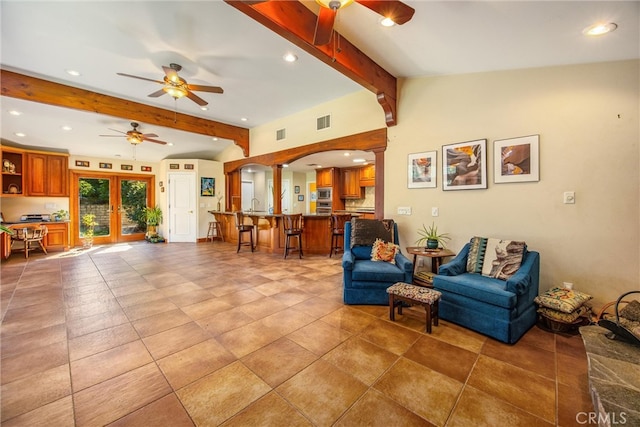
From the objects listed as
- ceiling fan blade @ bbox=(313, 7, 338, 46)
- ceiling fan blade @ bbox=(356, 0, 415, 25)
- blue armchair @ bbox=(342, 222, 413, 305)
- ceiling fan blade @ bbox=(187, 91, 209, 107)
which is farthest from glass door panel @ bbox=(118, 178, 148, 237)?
ceiling fan blade @ bbox=(356, 0, 415, 25)

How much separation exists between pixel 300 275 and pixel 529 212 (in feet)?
10.6

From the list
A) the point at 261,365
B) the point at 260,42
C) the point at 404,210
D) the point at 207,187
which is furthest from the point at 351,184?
the point at 261,365

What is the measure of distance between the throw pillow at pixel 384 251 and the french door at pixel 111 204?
26.5 ft

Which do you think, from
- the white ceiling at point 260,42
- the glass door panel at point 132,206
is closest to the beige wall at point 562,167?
the white ceiling at point 260,42

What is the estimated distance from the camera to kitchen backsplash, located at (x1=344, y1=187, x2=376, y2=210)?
873 centimetres

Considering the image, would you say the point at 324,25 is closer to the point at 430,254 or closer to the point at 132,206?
the point at 430,254

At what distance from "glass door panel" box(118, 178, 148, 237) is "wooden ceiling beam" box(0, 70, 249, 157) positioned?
3.88m

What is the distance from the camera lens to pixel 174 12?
2.58 metres

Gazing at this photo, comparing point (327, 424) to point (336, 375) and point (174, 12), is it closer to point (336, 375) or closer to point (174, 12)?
point (336, 375)

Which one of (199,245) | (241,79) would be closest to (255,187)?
(199,245)

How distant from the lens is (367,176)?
27.7 ft

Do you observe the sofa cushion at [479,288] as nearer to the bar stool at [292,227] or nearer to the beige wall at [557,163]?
the beige wall at [557,163]

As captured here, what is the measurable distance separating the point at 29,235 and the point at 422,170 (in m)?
8.34

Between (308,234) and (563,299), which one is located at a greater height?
(308,234)
